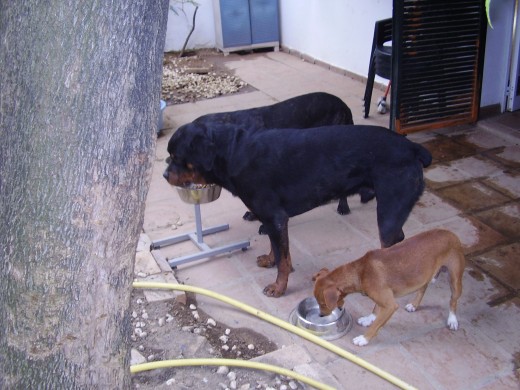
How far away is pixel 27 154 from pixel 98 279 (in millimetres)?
410

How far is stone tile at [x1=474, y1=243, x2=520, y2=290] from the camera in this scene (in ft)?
11.9

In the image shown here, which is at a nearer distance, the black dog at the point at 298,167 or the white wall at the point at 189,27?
the black dog at the point at 298,167

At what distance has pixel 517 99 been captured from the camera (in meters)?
Result: 6.48

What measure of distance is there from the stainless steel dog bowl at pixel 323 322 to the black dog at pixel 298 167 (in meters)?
0.27

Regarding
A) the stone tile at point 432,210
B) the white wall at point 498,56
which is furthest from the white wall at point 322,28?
the stone tile at point 432,210

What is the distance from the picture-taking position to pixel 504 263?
12.4ft

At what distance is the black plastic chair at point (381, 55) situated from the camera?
241 inches

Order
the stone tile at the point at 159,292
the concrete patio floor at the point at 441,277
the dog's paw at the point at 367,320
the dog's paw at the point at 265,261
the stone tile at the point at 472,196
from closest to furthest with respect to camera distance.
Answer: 1. the concrete patio floor at the point at 441,277
2. the dog's paw at the point at 367,320
3. the stone tile at the point at 159,292
4. the dog's paw at the point at 265,261
5. the stone tile at the point at 472,196

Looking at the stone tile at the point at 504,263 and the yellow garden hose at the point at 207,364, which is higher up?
the yellow garden hose at the point at 207,364

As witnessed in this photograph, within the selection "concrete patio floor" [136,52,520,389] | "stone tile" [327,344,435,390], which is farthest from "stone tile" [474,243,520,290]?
"stone tile" [327,344,435,390]

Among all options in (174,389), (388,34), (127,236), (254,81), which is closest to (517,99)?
(388,34)

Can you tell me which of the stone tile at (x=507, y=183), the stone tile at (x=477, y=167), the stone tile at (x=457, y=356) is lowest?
the stone tile at (x=457, y=356)

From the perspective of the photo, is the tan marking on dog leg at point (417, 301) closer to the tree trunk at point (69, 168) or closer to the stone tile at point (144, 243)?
the stone tile at point (144, 243)

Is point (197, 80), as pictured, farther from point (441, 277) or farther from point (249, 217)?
point (441, 277)
